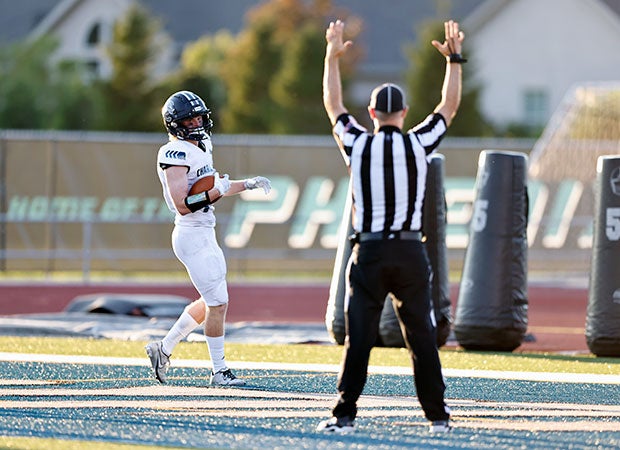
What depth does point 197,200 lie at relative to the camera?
29.6 feet

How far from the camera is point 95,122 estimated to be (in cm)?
4131

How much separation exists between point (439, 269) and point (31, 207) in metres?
11.2

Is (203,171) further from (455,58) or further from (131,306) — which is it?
(131,306)

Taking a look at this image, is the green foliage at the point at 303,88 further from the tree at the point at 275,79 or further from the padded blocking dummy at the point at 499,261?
the padded blocking dummy at the point at 499,261

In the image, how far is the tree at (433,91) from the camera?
38.8 meters

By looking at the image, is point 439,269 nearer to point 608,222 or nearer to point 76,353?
point 608,222

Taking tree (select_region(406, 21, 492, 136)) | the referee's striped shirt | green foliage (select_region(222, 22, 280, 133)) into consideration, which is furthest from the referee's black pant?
green foliage (select_region(222, 22, 280, 133))

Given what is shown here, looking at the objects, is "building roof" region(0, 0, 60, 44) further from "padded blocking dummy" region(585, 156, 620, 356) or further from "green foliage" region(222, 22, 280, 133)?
"padded blocking dummy" region(585, 156, 620, 356)

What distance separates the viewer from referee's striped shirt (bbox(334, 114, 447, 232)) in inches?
285

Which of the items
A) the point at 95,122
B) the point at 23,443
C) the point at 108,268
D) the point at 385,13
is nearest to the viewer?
the point at 23,443

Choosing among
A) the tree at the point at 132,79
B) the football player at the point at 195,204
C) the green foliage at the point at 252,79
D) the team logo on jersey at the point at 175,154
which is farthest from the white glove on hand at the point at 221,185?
the green foliage at the point at 252,79

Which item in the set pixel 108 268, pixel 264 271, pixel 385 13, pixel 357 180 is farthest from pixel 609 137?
pixel 385 13

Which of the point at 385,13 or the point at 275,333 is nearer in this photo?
the point at 275,333

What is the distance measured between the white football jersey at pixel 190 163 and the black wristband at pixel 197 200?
89 mm
